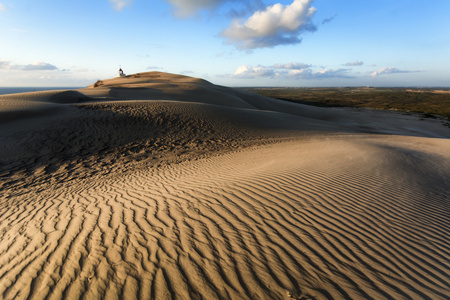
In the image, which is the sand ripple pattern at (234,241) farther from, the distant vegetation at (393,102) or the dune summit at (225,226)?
the distant vegetation at (393,102)

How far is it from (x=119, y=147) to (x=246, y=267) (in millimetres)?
9788

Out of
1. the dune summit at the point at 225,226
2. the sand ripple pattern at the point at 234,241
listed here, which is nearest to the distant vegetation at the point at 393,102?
the dune summit at the point at 225,226

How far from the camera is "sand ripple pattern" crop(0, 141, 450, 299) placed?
2.73 m

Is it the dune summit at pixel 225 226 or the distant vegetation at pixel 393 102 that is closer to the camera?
the dune summit at pixel 225 226

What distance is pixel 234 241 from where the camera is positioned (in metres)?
3.41

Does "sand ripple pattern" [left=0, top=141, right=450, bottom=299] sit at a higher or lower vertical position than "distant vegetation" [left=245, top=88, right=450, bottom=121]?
higher

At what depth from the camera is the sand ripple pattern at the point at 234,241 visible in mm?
2729

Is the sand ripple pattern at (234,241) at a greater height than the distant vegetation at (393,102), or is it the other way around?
the sand ripple pattern at (234,241)

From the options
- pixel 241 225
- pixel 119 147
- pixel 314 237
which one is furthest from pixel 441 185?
pixel 119 147

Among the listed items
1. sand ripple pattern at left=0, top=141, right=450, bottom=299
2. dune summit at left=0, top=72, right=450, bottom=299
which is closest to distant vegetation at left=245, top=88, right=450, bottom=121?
dune summit at left=0, top=72, right=450, bottom=299

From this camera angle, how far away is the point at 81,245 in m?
3.36

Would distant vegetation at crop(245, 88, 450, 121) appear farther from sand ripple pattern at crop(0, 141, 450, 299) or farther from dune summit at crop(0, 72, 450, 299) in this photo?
sand ripple pattern at crop(0, 141, 450, 299)

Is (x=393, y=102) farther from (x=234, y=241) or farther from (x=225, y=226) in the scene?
(x=234, y=241)

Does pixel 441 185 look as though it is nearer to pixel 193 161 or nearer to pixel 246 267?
pixel 246 267
